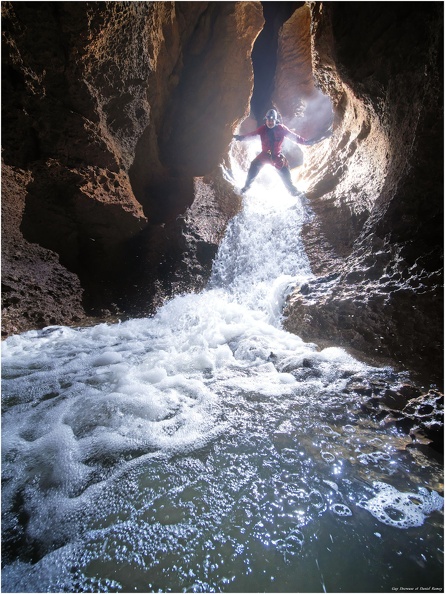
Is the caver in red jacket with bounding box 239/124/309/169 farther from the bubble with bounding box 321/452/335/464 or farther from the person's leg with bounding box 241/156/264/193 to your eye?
the bubble with bounding box 321/452/335/464

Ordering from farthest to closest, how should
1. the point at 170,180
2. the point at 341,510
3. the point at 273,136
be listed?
→ 1. the point at 273,136
2. the point at 170,180
3. the point at 341,510

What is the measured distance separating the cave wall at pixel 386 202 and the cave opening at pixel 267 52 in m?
13.0

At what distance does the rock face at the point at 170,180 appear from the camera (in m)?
3.30

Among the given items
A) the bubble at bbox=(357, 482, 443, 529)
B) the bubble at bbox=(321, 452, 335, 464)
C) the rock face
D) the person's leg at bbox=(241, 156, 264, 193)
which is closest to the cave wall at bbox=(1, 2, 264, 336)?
the rock face

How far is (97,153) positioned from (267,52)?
18.4 metres

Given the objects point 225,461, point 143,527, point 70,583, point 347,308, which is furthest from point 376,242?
point 70,583

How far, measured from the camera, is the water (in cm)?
120

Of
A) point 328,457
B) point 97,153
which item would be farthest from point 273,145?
point 328,457

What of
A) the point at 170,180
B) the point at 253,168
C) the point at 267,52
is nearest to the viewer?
the point at 170,180

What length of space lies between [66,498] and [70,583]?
425 millimetres

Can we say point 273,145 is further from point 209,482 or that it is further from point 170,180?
point 209,482

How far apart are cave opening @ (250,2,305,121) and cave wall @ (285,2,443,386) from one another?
42.6 feet

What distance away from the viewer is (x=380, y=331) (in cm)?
332

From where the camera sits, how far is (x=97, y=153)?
16.1 ft
